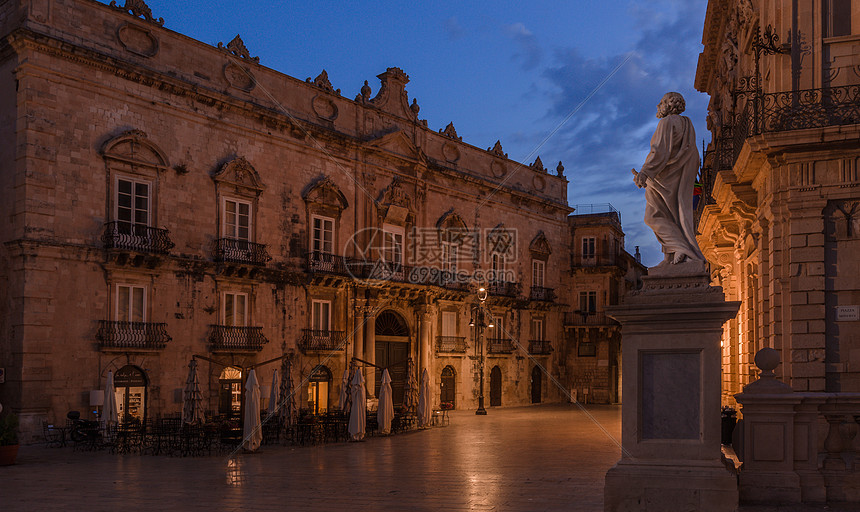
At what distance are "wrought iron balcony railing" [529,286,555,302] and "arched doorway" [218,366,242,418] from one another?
1963 centimetres

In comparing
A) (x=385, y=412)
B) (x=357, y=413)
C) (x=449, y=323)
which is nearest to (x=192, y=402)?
(x=357, y=413)

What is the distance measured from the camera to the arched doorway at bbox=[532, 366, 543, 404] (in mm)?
42572

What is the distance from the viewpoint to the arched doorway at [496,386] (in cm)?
3938

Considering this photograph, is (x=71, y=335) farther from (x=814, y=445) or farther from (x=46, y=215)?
(x=814, y=445)

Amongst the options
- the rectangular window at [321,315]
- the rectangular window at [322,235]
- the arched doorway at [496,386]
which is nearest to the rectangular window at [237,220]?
the rectangular window at [322,235]

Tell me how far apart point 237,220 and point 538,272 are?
2042 centimetres

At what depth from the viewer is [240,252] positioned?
2662 cm

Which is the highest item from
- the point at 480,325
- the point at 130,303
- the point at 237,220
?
the point at 237,220

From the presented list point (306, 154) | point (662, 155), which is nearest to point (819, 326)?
point (662, 155)

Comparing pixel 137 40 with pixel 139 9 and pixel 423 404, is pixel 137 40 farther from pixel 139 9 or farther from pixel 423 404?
pixel 423 404

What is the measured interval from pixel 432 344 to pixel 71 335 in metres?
16.8

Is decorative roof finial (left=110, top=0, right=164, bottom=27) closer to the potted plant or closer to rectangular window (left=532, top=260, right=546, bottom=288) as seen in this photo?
the potted plant

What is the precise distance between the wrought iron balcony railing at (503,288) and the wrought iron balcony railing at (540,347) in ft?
10.9

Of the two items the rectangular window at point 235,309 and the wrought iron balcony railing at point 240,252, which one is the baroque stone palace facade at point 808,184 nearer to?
the wrought iron balcony railing at point 240,252
